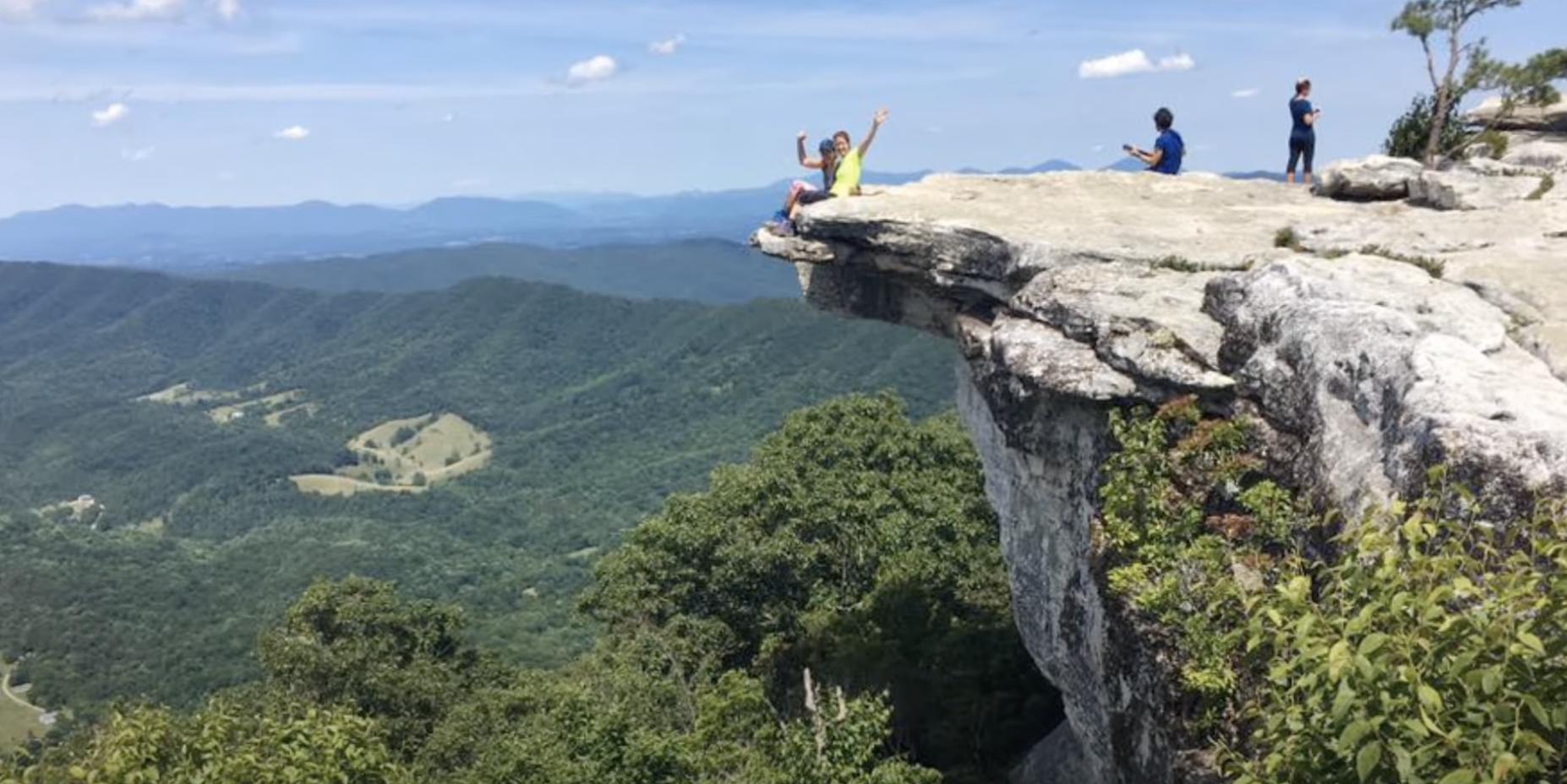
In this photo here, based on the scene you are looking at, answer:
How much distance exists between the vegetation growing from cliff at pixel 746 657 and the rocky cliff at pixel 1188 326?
3731 mm

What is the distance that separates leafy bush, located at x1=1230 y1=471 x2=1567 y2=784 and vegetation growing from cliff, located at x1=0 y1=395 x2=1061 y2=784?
945 cm

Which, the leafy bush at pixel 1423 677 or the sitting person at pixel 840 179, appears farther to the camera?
the sitting person at pixel 840 179

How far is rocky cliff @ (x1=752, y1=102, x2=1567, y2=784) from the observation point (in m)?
8.72

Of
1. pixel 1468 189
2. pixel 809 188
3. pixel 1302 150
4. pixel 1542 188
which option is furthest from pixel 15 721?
pixel 1542 188

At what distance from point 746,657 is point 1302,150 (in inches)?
763

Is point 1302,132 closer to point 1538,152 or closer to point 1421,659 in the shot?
point 1538,152

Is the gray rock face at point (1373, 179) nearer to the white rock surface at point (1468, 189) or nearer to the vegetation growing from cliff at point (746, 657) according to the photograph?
the white rock surface at point (1468, 189)

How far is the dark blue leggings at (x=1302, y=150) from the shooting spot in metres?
20.3

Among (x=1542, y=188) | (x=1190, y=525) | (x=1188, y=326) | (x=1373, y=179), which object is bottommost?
(x=1190, y=525)

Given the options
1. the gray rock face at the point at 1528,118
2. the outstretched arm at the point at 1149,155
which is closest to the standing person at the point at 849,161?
the outstretched arm at the point at 1149,155

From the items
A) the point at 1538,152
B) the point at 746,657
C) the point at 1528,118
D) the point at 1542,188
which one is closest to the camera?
the point at 1542,188

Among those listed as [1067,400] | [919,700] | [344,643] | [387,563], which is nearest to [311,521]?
[387,563]

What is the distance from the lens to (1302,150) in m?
20.5

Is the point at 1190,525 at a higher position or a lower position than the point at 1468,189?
lower
